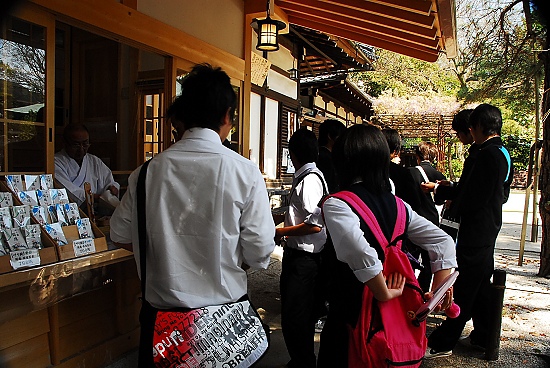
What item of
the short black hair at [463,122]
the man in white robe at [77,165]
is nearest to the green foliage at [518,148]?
the short black hair at [463,122]

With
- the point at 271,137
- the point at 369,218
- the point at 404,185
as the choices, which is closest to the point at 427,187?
the point at 404,185

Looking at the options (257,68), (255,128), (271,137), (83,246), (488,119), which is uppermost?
(257,68)

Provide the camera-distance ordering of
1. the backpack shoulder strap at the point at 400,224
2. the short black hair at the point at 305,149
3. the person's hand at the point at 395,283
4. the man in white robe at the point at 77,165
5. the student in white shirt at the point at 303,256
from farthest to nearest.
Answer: the man in white robe at the point at 77,165 → the short black hair at the point at 305,149 → the student in white shirt at the point at 303,256 → the backpack shoulder strap at the point at 400,224 → the person's hand at the point at 395,283

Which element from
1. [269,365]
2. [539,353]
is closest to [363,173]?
[269,365]

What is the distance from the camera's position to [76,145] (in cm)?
404

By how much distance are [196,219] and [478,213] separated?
2.74m

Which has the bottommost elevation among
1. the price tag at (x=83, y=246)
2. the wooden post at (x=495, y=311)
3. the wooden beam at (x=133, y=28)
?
the wooden post at (x=495, y=311)

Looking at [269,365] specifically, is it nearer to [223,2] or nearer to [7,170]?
[7,170]

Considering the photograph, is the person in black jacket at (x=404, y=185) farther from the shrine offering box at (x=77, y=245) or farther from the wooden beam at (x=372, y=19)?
the shrine offering box at (x=77, y=245)

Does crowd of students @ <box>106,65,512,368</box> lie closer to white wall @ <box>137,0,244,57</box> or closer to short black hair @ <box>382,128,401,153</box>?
short black hair @ <box>382,128,401,153</box>

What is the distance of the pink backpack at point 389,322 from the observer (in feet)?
5.79

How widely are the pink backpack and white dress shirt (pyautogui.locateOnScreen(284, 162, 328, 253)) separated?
122cm

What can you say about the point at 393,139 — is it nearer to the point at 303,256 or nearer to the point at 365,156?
the point at 303,256

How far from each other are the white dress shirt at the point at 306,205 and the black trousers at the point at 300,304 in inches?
2.8
